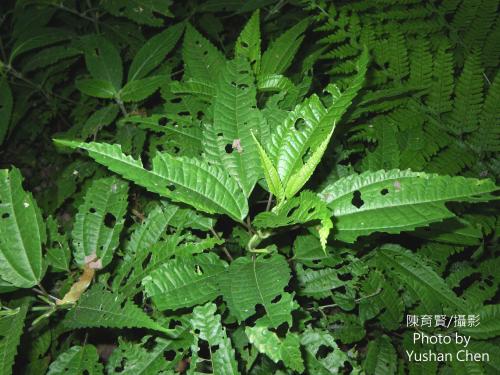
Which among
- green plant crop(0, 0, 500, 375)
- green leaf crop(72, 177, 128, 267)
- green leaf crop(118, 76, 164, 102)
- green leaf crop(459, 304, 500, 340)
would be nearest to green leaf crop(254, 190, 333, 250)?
green plant crop(0, 0, 500, 375)

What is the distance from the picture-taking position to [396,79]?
89.4 inches

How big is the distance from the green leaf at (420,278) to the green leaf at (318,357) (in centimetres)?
50

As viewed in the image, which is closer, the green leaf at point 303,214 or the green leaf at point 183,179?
the green leaf at point 303,214

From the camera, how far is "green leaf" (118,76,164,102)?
2.32m

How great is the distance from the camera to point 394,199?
1.30 metres

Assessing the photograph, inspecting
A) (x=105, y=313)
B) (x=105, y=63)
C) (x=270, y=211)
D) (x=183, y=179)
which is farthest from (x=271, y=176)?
(x=105, y=63)

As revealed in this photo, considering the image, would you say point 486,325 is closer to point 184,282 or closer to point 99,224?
point 184,282

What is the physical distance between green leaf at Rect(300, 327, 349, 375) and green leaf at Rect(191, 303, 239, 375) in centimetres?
33

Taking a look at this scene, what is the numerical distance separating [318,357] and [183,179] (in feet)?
3.18

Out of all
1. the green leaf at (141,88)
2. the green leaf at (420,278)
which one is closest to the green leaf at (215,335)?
the green leaf at (420,278)

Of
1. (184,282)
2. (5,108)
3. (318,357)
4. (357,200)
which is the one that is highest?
(5,108)

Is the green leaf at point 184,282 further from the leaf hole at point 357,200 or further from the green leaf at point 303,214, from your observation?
the leaf hole at point 357,200

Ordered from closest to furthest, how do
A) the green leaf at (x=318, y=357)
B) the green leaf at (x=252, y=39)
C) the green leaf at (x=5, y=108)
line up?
1. the green leaf at (x=318, y=357)
2. the green leaf at (x=252, y=39)
3. the green leaf at (x=5, y=108)

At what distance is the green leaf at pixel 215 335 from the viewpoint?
1454 millimetres
